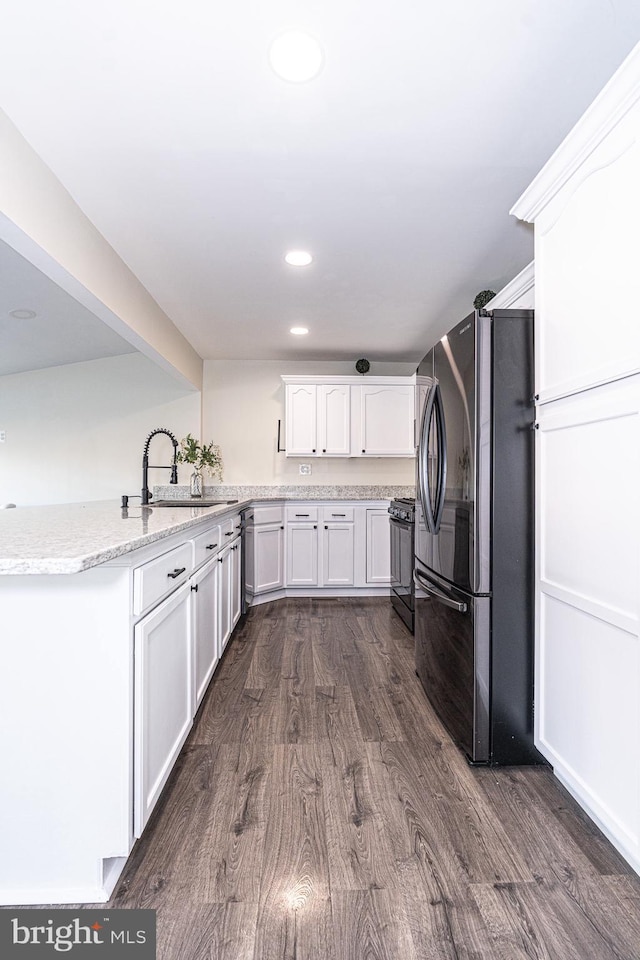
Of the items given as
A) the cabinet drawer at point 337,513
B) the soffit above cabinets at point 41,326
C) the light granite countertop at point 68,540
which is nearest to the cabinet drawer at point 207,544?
the light granite countertop at point 68,540

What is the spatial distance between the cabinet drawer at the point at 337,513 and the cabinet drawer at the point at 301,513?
9cm

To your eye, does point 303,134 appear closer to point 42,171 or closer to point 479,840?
point 42,171

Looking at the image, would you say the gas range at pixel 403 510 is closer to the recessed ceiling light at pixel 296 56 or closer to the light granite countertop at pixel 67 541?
the light granite countertop at pixel 67 541

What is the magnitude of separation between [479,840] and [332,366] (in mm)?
4347

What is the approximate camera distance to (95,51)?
144 cm

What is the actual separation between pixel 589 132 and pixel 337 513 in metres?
3.56

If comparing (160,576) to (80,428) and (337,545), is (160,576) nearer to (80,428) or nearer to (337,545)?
(337,545)

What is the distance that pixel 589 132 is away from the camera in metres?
1.44

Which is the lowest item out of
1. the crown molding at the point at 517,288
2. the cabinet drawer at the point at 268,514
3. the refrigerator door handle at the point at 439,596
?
the refrigerator door handle at the point at 439,596

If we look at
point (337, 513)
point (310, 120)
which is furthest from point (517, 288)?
point (337, 513)

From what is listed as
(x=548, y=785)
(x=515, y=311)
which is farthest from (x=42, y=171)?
(x=548, y=785)

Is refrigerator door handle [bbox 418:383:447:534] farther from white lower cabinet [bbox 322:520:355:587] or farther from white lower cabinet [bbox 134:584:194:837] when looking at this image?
white lower cabinet [bbox 322:520:355:587]

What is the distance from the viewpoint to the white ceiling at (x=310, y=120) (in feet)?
4.43

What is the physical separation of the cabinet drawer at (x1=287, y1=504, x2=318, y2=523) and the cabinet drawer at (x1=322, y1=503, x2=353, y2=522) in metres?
0.09
